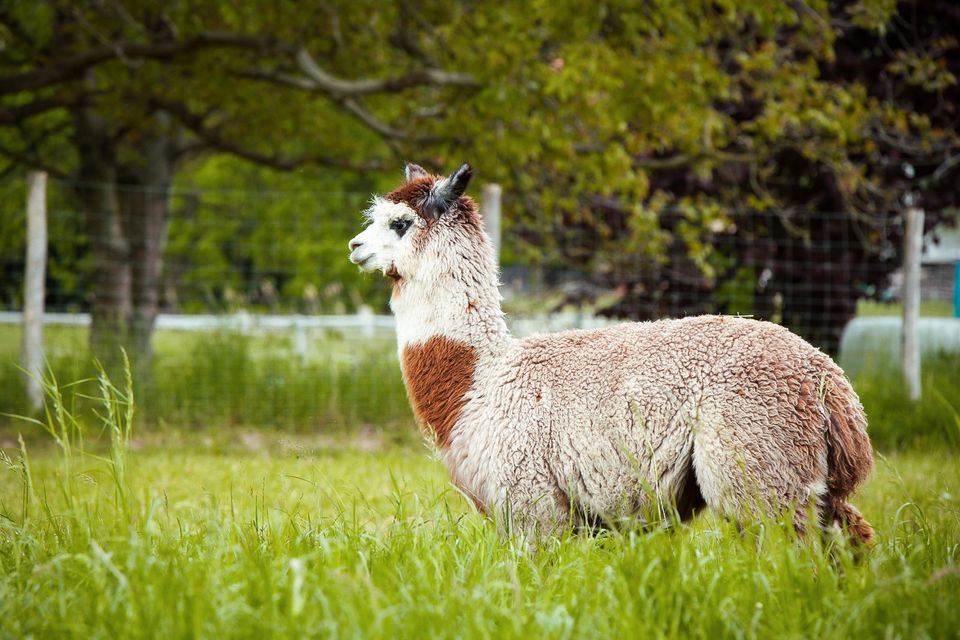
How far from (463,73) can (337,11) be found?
1336 mm

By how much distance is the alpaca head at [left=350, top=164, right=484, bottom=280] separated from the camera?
171 inches

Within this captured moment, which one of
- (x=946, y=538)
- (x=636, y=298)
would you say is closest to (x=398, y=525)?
(x=946, y=538)

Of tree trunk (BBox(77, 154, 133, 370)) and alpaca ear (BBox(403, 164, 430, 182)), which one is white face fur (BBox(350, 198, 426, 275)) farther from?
tree trunk (BBox(77, 154, 133, 370))

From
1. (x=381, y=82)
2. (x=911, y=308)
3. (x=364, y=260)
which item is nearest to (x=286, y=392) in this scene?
(x=381, y=82)

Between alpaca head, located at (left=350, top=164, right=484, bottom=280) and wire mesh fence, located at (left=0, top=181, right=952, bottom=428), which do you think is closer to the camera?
alpaca head, located at (left=350, top=164, right=484, bottom=280)

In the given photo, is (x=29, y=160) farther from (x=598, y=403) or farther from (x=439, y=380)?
(x=598, y=403)

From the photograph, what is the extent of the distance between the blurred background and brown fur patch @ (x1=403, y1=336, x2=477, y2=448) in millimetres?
4149

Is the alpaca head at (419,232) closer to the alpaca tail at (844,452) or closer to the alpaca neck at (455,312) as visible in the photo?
the alpaca neck at (455,312)

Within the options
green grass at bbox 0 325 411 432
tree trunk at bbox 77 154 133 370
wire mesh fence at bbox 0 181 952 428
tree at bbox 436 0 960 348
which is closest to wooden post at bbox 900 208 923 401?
tree at bbox 436 0 960 348

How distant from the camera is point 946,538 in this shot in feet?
11.3

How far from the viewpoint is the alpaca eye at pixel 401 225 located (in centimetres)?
438

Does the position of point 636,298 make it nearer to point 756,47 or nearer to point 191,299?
point 756,47

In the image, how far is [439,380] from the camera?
4.27 m

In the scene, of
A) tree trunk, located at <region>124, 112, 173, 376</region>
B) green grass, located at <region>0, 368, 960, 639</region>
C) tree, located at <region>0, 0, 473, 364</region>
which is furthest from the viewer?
tree trunk, located at <region>124, 112, 173, 376</region>
